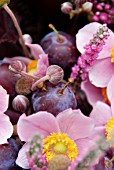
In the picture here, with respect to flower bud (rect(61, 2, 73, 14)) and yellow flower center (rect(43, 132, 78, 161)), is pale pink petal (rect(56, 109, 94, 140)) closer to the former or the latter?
yellow flower center (rect(43, 132, 78, 161))

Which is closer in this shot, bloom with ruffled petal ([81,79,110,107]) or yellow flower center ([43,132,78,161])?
yellow flower center ([43,132,78,161])

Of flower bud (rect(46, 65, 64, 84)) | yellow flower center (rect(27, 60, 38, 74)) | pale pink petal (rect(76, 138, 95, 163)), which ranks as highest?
flower bud (rect(46, 65, 64, 84))

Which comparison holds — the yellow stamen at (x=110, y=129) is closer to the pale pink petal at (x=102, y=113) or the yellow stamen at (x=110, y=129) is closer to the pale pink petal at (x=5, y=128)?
the pale pink petal at (x=102, y=113)

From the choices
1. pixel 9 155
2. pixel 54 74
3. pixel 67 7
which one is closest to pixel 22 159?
pixel 9 155

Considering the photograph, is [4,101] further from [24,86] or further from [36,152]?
[36,152]

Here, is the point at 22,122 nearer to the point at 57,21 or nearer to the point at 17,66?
the point at 17,66

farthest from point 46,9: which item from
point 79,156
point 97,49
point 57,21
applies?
point 79,156

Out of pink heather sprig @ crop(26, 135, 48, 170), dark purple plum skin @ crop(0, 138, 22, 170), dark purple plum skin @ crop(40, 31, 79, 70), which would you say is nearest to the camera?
pink heather sprig @ crop(26, 135, 48, 170)

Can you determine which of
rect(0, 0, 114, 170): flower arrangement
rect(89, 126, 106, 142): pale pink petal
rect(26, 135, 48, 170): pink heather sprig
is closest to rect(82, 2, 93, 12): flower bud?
rect(0, 0, 114, 170): flower arrangement

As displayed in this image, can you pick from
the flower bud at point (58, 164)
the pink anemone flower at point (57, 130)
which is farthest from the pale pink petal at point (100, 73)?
the flower bud at point (58, 164)
